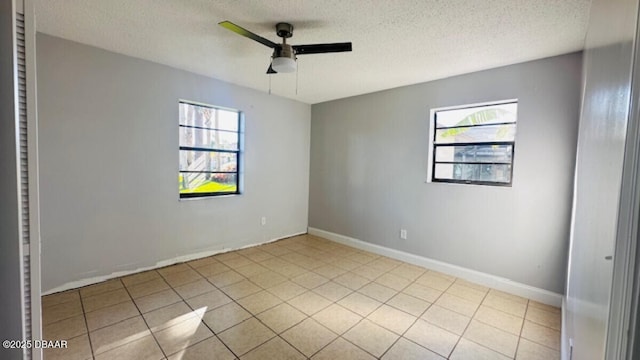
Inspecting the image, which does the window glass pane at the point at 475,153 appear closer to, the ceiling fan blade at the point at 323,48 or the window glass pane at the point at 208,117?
the ceiling fan blade at the point at 323,48

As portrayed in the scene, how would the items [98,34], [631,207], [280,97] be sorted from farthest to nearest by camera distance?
[280,97]
[98,34]
[631,207]

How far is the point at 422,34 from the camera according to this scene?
2234 mm

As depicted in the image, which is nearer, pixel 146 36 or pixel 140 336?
pixel 140 336

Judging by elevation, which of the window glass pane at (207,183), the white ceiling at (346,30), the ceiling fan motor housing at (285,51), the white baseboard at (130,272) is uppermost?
the white ceiling at (346,30)

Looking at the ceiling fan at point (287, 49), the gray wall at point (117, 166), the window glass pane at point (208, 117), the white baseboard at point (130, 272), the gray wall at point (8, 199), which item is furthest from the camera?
the window glass pane at point (208, 117)

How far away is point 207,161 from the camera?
371 centimetres

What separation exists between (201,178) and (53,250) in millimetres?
1606

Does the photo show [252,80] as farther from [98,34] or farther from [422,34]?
[422,34]

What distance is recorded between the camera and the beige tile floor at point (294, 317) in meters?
1.90

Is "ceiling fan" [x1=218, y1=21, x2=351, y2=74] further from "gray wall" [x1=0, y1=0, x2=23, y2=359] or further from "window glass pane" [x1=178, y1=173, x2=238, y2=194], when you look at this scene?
"window glass pane" [x1=178, y1=173, x2=238, y2=194]

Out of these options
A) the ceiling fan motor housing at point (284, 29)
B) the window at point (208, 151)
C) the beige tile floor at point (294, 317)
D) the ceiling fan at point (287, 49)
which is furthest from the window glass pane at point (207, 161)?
the ceiling fan motor housing at point (284, 29)

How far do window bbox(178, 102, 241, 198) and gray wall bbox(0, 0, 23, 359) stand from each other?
8.96 feet

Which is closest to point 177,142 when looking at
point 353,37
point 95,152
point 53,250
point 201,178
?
point 201,178

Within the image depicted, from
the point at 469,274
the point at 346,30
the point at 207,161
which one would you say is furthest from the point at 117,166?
the point at 469,274
